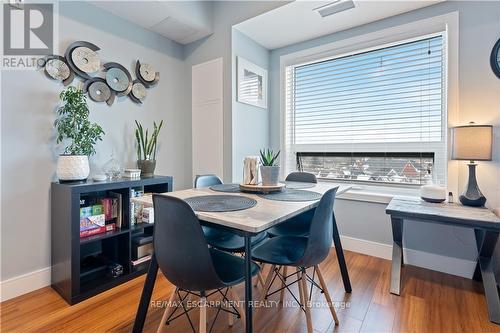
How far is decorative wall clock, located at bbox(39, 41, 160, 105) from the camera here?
2.10 m

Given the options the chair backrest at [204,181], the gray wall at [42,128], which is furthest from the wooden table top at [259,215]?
the gray wall at [42,128]

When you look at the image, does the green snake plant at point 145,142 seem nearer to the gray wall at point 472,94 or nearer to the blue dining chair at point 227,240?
the blue dining chair at point 227,240

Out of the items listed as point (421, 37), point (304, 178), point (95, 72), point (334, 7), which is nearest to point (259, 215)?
point (304, 178)

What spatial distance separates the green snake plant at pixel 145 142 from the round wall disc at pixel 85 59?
2.00 ft

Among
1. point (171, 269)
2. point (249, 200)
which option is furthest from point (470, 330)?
point (171, 269)

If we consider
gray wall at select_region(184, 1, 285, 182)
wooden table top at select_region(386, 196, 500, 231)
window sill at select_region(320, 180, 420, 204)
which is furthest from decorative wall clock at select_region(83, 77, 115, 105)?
wooden table top at select_region(386, 196, 500, 231)

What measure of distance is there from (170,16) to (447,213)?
2965mm

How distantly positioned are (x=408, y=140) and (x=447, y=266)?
3.92ft

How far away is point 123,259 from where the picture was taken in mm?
2199

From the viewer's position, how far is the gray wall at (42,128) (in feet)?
6.17

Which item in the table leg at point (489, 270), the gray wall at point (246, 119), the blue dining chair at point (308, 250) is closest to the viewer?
the blue dining chair at point (308, 250)

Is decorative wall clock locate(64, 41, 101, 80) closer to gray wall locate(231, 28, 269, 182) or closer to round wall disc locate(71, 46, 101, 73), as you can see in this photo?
round wall disc locate(71, 46, 101, 73)

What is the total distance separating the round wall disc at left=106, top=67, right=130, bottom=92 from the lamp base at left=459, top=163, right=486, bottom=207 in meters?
3.13

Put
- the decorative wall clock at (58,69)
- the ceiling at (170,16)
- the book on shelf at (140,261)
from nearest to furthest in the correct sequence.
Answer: the decorative wall clock at (58,69) → the book on shelf at (140,261) → the ceiling at (170,16)
